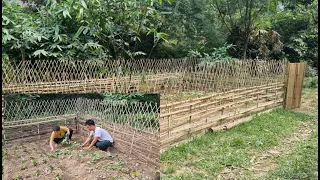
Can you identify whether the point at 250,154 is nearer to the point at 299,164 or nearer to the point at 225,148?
the point at 225,148

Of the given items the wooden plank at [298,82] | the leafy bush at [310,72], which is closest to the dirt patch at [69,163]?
the wooden plank at [298,82]

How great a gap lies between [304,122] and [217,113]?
4.66 ft

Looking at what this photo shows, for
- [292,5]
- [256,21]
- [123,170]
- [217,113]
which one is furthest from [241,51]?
[123,170]

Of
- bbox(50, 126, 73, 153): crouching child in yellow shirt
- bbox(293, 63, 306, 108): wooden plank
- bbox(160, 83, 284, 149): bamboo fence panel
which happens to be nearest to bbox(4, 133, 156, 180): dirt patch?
bbox(50, 126, 73, 153): crouching child in yellow shirt

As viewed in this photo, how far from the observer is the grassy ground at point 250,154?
96.3 inches

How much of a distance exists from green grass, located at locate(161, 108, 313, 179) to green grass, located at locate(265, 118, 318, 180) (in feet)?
0.86

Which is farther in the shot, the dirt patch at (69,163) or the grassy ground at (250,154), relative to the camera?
the grassy ground at (250,154)

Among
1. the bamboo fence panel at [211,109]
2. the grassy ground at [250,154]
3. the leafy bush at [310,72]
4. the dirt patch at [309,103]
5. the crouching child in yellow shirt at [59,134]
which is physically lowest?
the grassy ground at [250,154]

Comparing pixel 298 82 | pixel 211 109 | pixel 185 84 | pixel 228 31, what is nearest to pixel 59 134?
pixel 211 109

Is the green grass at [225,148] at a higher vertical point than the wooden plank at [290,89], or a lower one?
lower

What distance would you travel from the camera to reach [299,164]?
256cm

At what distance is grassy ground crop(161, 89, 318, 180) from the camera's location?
245 centimetres

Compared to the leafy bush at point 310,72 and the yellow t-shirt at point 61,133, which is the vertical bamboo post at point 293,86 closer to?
the leafy bush at point 310,72

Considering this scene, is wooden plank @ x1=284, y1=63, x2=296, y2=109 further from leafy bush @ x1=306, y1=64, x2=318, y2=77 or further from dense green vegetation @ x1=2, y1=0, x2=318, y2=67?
leafy bush @ x1=306, y1=64, x2=318, y2=77
